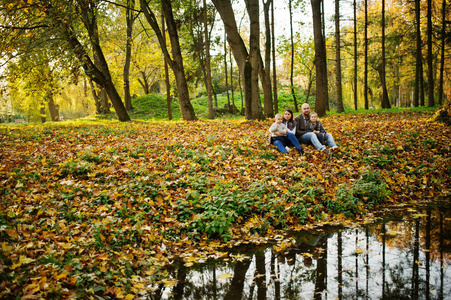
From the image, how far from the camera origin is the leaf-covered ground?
11.7ft

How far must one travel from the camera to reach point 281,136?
8688 millimetres

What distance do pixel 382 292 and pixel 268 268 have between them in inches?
50.8

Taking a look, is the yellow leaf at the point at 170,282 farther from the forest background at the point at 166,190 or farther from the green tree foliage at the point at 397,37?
the green tree foliage at the point at 397,37

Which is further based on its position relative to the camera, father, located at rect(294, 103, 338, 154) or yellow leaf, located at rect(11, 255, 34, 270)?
father, located at rect(294, 103, 338, 154)

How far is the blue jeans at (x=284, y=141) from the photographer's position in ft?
28.0

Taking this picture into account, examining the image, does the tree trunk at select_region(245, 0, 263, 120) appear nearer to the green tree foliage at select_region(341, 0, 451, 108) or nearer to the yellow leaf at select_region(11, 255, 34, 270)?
the green tree foliage at select_region(341, 0, 451, 108)

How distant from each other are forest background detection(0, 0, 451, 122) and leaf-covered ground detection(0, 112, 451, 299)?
4819mm

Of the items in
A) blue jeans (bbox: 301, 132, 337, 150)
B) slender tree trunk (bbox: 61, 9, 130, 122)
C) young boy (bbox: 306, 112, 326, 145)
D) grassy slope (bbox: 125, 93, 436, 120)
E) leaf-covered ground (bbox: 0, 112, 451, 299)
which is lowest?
leaf-covered ground (bbox: 0, 112, 451, 299)

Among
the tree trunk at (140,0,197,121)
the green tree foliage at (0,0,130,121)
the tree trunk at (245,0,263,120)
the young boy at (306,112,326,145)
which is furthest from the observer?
the tree trunk at (140,0,197,121)

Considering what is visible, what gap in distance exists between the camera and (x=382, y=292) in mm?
3119

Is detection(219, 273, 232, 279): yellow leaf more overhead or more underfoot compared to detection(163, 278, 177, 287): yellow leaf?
more underfoot

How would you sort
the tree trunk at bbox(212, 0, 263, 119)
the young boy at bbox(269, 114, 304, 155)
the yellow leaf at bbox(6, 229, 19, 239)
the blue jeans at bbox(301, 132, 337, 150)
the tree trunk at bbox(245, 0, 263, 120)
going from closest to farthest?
the yellow leaf at bbox(6, 229, 19, 239) → the blue jeans at bbox(301, 132, 337, 150) → the young boy at bbox(269, 114, 304, 155) → the tree trunk at bbox(212, 0, 263, 119) → the tree trunk at bbox(245, 0, 263, 120)

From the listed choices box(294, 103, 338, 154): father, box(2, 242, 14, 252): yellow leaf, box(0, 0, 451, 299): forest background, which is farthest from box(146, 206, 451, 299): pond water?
box(294, 103, 338, 154): father

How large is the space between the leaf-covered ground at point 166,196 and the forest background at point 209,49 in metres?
4.82
